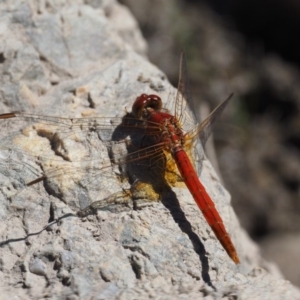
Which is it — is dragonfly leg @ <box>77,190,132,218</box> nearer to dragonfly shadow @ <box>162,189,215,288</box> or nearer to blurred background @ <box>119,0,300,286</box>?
dragonfly shadow @ <box>162,189,215,288</box>

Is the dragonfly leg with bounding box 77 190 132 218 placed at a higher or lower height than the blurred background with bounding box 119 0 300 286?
lower

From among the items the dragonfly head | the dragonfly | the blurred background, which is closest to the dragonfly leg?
the dragonfly

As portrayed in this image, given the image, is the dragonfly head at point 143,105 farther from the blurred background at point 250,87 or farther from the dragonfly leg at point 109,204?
the blurred background at point 250,87

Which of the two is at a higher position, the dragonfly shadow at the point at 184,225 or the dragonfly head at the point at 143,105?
the dragonfly head at the point at 143,105

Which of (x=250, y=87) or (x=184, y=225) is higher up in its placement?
(x=250, y=87)

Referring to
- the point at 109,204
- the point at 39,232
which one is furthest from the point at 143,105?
the point at 39,232

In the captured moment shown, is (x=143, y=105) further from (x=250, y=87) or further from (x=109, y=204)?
(x=250, y=87)

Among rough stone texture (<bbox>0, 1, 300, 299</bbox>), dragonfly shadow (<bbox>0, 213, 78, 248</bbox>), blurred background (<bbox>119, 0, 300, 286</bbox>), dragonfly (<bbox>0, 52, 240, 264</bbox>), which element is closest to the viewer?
rough stone texture (<bbox>0, 1, 300, 299</bbox>)

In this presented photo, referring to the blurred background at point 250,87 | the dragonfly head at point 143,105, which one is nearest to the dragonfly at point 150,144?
the dragonfly head at point 143,105
